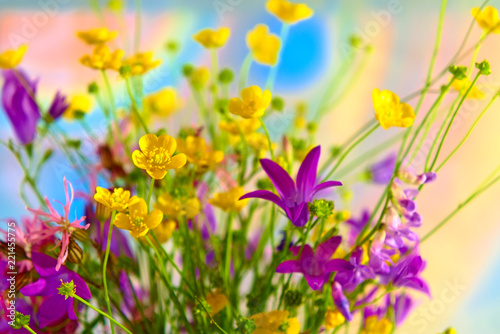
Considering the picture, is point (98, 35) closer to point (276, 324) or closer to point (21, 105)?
point (21, 105)

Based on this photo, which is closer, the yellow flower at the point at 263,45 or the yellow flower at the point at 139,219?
the yellow flower at the point at 139,219

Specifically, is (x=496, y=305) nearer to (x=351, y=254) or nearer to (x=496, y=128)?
(x=496, y=128)

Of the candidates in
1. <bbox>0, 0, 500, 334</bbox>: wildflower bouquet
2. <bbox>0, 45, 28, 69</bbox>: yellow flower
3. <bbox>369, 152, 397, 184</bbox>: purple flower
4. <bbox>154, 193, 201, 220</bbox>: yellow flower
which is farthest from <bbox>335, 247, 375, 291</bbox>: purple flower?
<bbox>0, 45, 28, 69</bbox>: yellow flower

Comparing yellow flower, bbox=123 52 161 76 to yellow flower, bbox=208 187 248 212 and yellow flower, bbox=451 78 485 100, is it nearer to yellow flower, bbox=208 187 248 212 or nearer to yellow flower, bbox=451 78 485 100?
yellow flower, bbox=208 187 248 212

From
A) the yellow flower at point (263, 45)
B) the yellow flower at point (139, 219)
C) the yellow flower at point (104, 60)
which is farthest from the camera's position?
the yellow flower at point (263, 45)

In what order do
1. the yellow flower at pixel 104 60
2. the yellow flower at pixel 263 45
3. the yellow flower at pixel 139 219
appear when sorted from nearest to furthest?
the yellow flower at pixel 139 219, the yellow flower at pixel 104 60, the yellow flower at pixel 263 45

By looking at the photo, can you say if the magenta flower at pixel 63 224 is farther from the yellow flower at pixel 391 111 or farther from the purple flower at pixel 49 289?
the yellow flower at pixel 391 111

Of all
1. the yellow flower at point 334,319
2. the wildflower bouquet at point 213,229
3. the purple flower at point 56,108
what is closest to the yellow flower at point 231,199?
the wildflower bouquet at point 213,229

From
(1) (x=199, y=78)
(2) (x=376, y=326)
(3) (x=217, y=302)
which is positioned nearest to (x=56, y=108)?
(1) (x=199, y=78)
